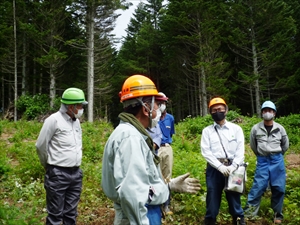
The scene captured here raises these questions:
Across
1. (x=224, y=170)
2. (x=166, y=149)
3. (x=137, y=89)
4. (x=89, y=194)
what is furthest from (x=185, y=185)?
(x=89, y=194)

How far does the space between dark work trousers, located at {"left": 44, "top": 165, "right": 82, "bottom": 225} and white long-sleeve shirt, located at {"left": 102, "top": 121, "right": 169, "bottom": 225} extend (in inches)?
78.9

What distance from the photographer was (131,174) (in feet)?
5.92

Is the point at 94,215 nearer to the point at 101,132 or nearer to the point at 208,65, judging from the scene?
the point at 101,132

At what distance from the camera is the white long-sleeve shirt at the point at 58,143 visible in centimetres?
388

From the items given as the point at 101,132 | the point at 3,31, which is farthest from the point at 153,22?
the point at 101,132

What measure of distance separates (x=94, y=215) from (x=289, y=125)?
1200cm

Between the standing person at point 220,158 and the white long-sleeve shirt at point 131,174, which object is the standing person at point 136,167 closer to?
the white long-sleeve shirt at point 131,174

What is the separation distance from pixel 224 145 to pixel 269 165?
4.61ft

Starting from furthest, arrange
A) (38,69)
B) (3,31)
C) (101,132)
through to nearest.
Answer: (38,69) < (3,31) < (101,132)

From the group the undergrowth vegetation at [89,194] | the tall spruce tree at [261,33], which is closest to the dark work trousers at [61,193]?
the undergrowth vegetation at [89,194]

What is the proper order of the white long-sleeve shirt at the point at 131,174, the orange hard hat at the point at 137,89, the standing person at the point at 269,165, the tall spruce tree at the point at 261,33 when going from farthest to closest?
1. the tall spruce tree at the point at 261,33
2. the standing person at the point at 269,165
3. the orange hard hat at the point at 137,89
4. the white long-sleeve shirt at the point at 131,174

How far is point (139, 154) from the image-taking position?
188 centimetres

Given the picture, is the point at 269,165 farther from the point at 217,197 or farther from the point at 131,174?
the point at 131,174

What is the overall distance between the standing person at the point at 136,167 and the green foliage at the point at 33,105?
18174mm
